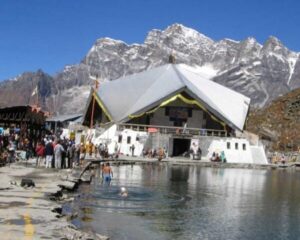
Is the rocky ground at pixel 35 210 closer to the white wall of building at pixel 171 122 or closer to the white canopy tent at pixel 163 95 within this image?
the white canopy tent at pixel 163 95

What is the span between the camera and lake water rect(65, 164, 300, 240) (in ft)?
54.8

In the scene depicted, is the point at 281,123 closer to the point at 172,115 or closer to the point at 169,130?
the point at 172,115

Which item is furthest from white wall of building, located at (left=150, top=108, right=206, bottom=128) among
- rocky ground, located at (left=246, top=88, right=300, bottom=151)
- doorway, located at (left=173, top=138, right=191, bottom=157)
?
rocky ground, located at (left=246, top=88, right=300, bottom=151)

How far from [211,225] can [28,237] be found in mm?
7120

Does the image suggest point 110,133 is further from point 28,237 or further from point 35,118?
point 28,237

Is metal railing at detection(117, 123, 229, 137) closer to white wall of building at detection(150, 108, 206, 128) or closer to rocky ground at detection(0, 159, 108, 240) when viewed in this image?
white wall of building at detection(150, 108, 206, 128)

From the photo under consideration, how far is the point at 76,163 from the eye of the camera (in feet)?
125

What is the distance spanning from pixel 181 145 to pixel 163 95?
8.08 metres

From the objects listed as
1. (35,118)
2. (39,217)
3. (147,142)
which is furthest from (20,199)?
(147,142)

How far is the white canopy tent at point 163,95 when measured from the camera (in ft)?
246

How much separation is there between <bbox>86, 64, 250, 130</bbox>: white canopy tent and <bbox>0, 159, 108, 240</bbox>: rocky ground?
50.0 meters

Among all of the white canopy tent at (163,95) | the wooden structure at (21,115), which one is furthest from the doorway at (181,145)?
the wooden structure at (21,115)

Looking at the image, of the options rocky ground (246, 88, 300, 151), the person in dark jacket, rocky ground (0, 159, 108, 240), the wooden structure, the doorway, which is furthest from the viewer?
rocky ground (246, 88, 300, 151)

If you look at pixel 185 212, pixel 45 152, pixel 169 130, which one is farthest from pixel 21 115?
pixel 169 130
